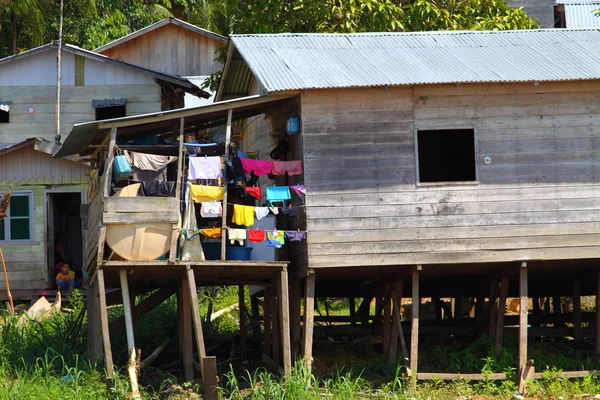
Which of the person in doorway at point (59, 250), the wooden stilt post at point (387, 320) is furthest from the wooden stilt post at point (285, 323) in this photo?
the person in doorway at point (59, 250)

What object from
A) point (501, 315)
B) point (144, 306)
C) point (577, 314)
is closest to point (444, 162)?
point (577, 314)

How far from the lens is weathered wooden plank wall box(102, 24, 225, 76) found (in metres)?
32.7

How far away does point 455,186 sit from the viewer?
16.6 m

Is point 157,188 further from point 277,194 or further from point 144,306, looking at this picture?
point 144,306

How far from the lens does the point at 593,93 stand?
1709 centimetres

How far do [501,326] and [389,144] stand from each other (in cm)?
389

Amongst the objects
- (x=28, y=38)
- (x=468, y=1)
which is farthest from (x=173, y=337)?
(x=28, y=38)

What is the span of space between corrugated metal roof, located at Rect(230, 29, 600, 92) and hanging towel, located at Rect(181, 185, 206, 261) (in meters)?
2.19

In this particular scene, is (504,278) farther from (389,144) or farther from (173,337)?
(173,337)

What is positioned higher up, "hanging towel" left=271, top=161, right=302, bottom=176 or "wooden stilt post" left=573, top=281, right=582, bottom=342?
"hanging towel" left=271, top=161, right=302, bottom=176

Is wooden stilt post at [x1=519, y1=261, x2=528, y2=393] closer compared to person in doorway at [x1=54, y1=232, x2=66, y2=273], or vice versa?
wooden stilt post at [x1=519, y1=261, x2=528, y2=393]

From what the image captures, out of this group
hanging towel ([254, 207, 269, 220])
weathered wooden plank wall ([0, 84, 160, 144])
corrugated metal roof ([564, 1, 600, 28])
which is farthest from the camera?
corrugated metal roof ([564, 1, 600, 28])

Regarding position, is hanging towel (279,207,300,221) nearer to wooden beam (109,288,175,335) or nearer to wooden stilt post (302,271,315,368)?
wooden stilt post (302,271,315,368)

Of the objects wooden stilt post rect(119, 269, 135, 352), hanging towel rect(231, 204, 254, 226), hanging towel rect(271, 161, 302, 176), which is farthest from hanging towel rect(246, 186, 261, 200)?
wooden stilt post rect(119, 269, 135, 352)
